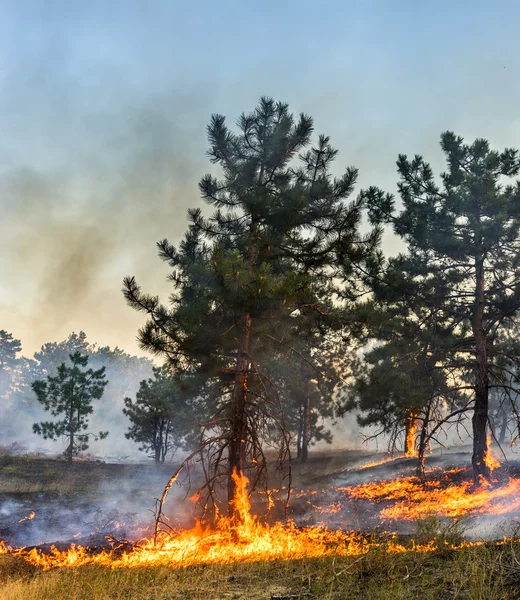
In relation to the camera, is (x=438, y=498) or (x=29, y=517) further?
(x=29, y=517)

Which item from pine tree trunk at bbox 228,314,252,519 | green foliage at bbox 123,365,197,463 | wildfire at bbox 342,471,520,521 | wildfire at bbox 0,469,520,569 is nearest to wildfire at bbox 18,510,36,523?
wildfire at bbox 0,469,520,569

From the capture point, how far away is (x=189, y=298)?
1279 cm

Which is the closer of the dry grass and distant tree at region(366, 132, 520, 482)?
the dry grass

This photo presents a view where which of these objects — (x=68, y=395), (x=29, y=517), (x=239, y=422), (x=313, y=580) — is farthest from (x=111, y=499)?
(x=313, y=580)

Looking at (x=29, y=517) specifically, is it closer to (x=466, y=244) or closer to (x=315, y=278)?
(x=315, y=278)

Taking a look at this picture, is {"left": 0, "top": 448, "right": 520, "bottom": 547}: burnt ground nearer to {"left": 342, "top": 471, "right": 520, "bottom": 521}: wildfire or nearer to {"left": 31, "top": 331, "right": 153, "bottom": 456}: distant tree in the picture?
{"left": 342, "top": 471, "right": 520, "bottom": 521}: wildfire

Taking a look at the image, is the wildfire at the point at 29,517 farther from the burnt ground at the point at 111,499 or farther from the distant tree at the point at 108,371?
the distant tree at the point at 108,371

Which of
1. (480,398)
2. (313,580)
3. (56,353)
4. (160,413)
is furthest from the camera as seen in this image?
(56,353)

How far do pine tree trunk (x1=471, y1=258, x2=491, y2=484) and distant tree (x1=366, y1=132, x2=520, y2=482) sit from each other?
31mm

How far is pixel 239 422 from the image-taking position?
36.7 feet

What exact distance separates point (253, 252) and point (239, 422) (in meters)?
4.96

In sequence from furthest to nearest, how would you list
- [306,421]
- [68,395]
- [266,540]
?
[68,395] → [306,421] → [266,540]

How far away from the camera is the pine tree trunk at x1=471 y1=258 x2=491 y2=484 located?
45.5ft

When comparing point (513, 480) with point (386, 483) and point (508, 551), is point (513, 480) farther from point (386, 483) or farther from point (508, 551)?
point (508, 551)
